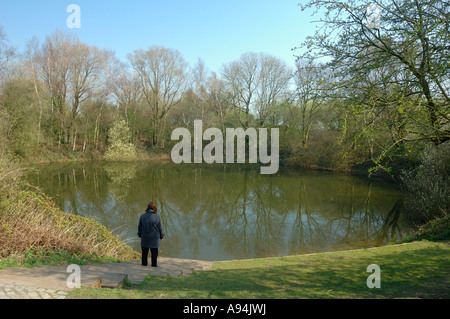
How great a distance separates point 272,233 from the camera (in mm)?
11789

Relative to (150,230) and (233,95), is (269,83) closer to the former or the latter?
(233,95)

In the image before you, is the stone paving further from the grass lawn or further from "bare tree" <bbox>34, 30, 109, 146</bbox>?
"bare tree" <bbox>34, 30, 109, 146</bbox>

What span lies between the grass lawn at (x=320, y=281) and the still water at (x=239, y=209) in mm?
3012

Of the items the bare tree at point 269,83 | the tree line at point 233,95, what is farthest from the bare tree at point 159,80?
the bare tree at point 269,83

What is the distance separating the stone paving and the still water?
394 cm

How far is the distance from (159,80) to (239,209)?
3078cm

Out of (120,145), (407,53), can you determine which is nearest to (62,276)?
(407,53)

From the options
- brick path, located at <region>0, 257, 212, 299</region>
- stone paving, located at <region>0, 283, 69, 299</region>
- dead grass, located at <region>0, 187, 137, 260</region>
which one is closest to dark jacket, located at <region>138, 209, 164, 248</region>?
brick path, located at <region>0, 257, 212, 299</region>

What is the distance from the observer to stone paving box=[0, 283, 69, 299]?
335 cm

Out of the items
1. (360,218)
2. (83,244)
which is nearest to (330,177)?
(360,218)

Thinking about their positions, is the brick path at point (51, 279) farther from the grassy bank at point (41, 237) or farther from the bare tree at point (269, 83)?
the bare tree at point (269, 83)

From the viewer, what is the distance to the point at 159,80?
4031cm

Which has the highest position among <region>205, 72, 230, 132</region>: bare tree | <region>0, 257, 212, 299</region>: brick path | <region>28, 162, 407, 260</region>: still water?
<region>205, 72, 230, 132</region>: bare tree

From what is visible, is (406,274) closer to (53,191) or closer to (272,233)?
(272,233)
